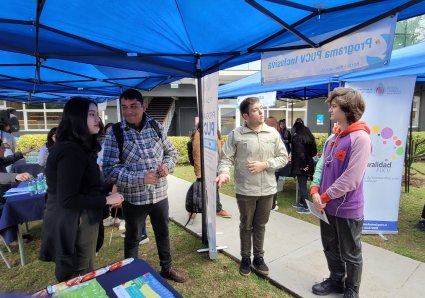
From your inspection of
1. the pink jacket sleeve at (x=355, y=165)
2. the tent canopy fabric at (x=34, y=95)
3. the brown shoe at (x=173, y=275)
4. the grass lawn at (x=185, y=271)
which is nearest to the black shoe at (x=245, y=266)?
the grass lawn at (x=185, y=271)

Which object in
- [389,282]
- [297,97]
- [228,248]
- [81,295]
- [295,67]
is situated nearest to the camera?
[81,295]

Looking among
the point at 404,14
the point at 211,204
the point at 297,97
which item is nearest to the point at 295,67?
the point at 404,14

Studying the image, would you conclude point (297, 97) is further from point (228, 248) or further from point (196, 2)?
point (196, 2)

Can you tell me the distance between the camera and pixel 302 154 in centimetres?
498

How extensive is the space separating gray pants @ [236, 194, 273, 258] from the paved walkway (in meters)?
0.42

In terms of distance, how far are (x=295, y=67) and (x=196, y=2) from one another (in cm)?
97

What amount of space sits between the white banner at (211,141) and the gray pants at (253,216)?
0.36m

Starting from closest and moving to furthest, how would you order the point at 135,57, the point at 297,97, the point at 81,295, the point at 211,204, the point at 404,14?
1. the point at 81,295
2. the point at 404,14
3. the point at 135,57
4. the point at 211,204
5. the point at 297,97

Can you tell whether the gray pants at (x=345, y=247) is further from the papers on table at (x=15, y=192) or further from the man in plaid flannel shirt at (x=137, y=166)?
→ the papers on table at (x=15, y=192)

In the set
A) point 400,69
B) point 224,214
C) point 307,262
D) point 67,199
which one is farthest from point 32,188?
point 400,69

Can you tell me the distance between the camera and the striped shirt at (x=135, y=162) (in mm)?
2365

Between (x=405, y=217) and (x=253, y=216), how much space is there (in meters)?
3.44

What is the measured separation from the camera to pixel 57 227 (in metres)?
1.86

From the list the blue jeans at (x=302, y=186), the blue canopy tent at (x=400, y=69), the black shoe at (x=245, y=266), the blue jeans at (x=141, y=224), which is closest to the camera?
the blue jeans at (x=141, y=224)
